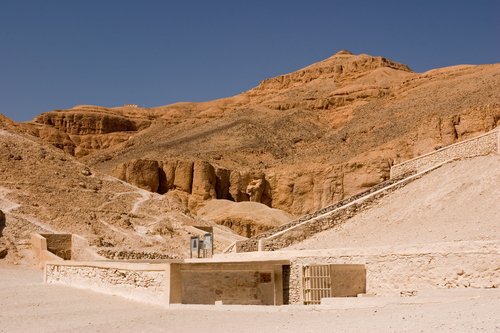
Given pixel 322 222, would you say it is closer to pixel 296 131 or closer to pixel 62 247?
pixel 62 247

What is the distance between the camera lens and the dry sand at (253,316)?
870cm

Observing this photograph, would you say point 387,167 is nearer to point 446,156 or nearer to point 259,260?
point 446,156

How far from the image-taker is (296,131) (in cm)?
7269

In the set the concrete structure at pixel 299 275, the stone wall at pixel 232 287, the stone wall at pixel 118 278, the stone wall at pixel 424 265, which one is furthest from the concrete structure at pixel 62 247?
the stone wall at pixel 424 265

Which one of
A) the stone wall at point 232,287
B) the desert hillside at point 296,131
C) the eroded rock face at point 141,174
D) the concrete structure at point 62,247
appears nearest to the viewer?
the stone wall at point 232,287

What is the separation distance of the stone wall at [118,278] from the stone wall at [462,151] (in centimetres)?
1042

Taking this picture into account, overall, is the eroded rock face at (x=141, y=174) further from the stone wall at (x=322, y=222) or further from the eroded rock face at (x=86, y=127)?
the eroded rock face at (x=86, y=127)

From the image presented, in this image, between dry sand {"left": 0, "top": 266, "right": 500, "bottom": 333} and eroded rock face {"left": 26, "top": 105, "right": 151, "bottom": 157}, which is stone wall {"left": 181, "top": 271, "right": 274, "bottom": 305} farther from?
eroded rock face {"left": 26, "top": 105, "right": 151, "bottom": 157}

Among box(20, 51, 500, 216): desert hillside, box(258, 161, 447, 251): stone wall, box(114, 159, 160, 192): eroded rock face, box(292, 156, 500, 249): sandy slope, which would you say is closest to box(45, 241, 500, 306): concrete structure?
box(292, 156, 500, 249): sandy slope

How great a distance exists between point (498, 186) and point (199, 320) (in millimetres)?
8826

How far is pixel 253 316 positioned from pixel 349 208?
928 centimetres

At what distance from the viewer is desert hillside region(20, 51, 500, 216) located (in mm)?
47000

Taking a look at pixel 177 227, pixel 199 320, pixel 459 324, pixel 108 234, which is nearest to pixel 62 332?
pixel 199 320

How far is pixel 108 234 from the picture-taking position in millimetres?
30938
